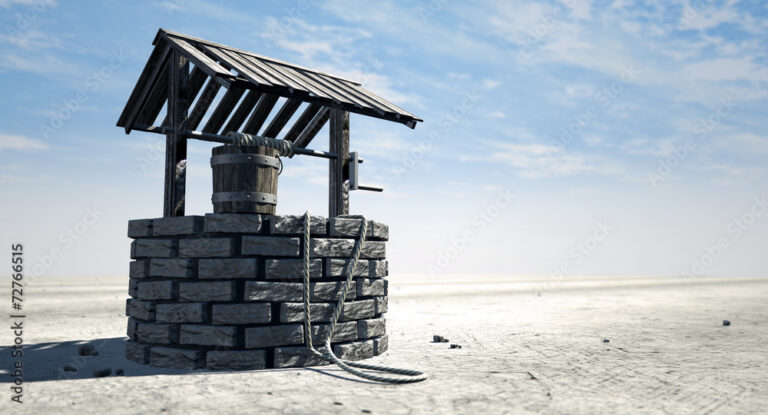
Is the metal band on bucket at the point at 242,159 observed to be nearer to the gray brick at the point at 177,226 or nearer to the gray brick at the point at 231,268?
the gray brick at the point at 177,226

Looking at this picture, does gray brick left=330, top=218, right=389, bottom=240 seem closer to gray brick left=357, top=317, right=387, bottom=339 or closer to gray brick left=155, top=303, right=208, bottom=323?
gray brick left=357, top=317, right=387, bottom=339

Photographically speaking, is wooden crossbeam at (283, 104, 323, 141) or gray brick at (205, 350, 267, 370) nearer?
gray brick at (205, 350, 267, 370)

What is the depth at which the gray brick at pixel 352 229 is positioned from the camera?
254 inches

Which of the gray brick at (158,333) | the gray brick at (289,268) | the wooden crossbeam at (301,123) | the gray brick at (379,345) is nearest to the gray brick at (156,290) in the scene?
the gray brick at (158,333)

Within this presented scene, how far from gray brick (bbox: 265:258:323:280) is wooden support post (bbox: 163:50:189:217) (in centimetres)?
166

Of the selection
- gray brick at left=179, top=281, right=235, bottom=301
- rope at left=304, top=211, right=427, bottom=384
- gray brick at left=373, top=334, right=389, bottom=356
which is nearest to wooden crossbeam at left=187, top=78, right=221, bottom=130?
rope at left=304, top=211, right=427, bottom=384

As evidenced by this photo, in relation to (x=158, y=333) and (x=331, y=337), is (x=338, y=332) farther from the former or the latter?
(x=158, y=333)

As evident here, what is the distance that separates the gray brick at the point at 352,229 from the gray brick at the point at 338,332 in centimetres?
108

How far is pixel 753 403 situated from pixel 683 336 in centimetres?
516

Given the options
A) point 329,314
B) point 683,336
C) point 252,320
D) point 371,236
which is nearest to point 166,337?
point 252,320

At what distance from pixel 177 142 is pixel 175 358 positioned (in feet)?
8.66

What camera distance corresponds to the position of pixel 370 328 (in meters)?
6.75

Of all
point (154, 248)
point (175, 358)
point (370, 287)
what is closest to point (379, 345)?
point (370, 287)

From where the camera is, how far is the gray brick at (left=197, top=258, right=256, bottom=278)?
5.81 m
